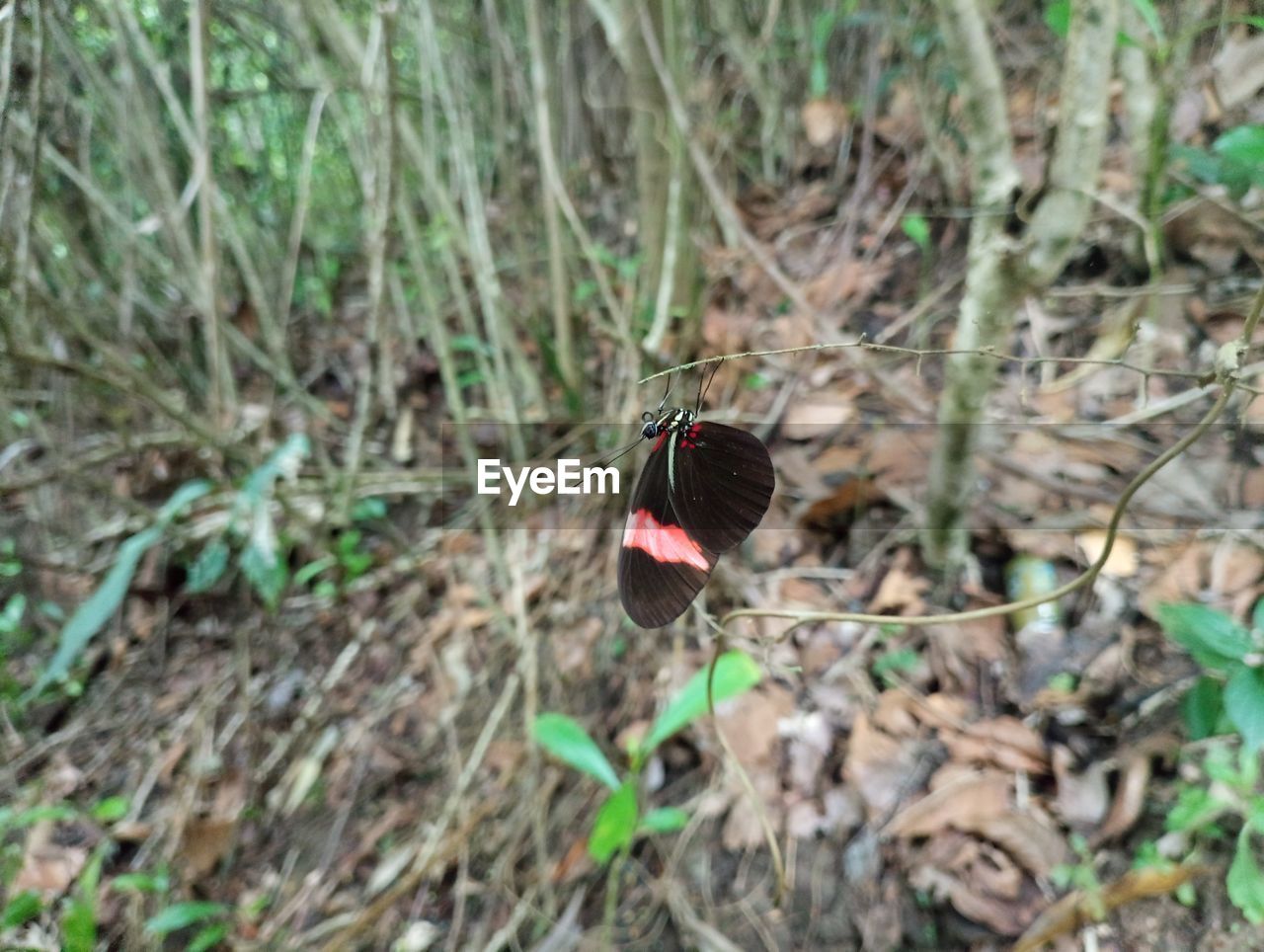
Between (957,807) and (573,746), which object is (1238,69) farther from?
(573,746)

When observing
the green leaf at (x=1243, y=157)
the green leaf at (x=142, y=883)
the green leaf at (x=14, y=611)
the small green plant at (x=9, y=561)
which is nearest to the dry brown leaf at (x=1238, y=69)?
the green leaf at (x=1243, y=157)

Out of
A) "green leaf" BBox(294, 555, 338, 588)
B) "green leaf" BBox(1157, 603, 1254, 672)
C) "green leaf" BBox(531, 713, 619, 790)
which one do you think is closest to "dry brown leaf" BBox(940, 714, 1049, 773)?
"green leaf" BBox(1157, 603, 1254, 672)

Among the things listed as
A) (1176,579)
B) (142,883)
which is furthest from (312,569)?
(1176,579)

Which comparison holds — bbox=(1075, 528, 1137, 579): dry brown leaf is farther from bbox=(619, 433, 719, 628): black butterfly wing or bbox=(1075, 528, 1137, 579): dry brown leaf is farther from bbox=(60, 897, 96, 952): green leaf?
bbox=(60, 897, 96, 952): green leaf

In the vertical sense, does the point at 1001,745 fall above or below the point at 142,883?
above

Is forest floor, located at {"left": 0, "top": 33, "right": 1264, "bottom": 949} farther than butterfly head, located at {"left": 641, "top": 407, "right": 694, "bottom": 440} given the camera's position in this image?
Yes

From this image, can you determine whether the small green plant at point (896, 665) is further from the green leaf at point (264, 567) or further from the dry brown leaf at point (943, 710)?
the green leaf at point (264, 567)

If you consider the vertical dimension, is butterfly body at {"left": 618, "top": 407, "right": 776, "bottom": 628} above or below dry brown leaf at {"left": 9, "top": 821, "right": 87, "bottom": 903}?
above
